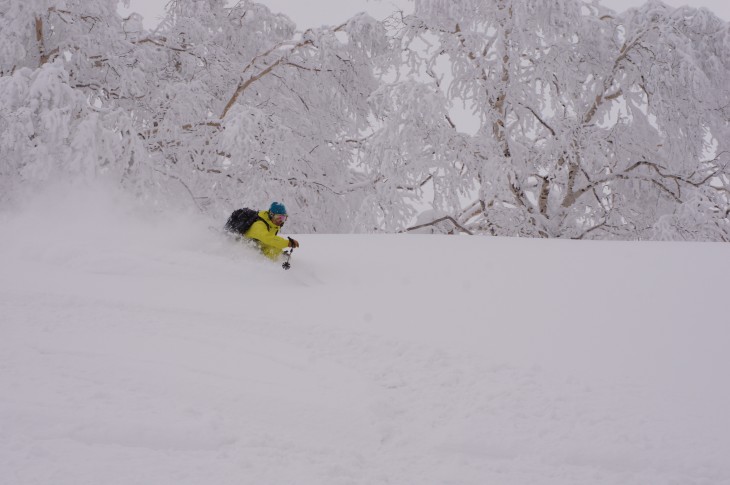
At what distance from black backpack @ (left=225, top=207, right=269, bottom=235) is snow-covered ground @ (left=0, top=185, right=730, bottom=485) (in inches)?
16.9

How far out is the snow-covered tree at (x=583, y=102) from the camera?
8.72 m

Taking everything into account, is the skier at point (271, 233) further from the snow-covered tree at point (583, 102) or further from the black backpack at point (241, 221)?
the snow-covered tree at point (583, 102)

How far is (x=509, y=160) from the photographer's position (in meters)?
8.84

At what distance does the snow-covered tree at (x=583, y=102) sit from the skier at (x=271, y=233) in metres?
3.80

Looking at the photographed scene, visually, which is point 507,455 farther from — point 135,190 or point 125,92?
point 125,92

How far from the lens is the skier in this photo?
6.14m

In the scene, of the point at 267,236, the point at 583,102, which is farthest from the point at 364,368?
the point at 583,102

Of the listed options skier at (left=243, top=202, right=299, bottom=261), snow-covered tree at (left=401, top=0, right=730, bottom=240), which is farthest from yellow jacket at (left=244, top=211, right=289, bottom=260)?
snow-covered tree at (left=401, top=0, right=730, bottom=240)

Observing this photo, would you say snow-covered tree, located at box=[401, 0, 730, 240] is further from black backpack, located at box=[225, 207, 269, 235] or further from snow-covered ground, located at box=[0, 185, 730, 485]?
black backpack, located at box=[225, 207, 269, 235]

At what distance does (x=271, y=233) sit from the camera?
6.27 metres

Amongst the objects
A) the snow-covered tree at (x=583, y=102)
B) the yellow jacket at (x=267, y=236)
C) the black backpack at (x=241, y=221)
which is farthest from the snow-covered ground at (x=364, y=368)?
the snow-covered tree at (x=583, y=102)

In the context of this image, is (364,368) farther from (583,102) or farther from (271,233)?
(583,102)

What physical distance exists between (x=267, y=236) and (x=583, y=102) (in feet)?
21.5

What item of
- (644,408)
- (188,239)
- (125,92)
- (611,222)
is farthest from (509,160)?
(125,92)
